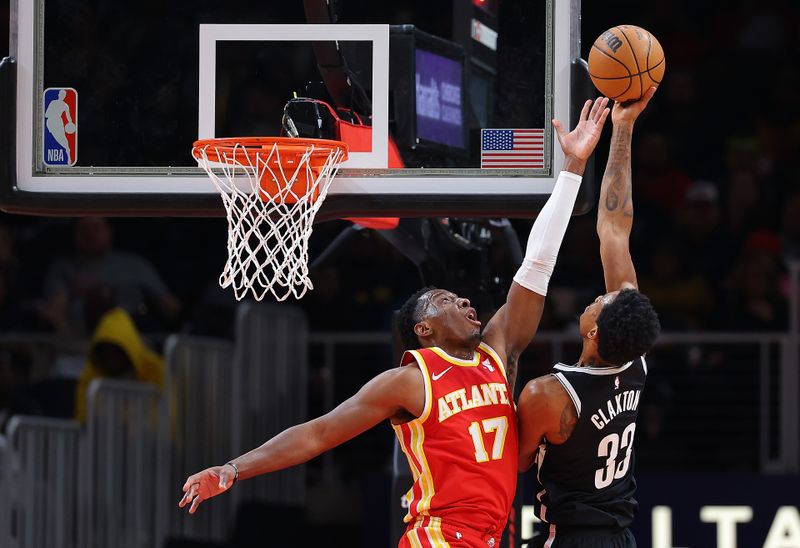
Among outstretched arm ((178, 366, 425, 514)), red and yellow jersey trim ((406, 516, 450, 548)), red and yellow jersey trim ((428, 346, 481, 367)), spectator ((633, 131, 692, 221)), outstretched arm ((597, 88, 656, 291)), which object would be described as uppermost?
spectator ((633, 131, 692, 221))

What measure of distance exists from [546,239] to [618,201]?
1.20 feet

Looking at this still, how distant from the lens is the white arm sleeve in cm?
451

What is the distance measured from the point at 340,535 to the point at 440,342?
433cm

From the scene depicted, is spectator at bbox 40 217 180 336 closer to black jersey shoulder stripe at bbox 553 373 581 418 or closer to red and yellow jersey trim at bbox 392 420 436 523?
red and yellow jersey trim at bbox 392 420 436 523

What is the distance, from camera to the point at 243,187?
4832mm

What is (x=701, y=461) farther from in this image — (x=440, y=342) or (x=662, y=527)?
(x=440, y=342)

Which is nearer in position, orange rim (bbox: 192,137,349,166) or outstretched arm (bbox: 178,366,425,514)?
outstretched arm (bbox: 178,366,425,514)

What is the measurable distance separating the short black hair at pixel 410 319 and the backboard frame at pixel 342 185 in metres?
0.39

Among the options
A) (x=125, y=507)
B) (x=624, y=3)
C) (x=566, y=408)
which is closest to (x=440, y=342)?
(x=566, y=408)

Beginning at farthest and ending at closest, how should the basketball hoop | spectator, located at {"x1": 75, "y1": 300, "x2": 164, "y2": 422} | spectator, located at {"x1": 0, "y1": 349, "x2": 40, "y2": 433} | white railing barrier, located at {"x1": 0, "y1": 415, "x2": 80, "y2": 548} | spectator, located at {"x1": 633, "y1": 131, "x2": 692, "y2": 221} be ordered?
1. spectator, located at {"x1": 633, "y1": 131, "x2": 692, "y2": 221}
2. spectator, located at {"x1": 0, "y1": 349, "x2": 40, "y2": 433}
3. spectator, located at {"x1": 75, "y1": 300, "x2": 164, "y2": 422}
4. white railing barrier, located at {"x1": 0, "y1": 415, "x2": 80, "y2": 548}
5. the basketball hoop

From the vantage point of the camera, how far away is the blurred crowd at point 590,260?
844 cm

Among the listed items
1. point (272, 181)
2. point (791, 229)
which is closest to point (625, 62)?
point (272, 181)

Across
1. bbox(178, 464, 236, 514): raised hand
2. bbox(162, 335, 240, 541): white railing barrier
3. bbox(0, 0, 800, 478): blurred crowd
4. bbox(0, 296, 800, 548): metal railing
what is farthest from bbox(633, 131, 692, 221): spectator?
bbox(178, 464, 236, 514): raised hand

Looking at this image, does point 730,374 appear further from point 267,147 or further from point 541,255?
point 267,147
